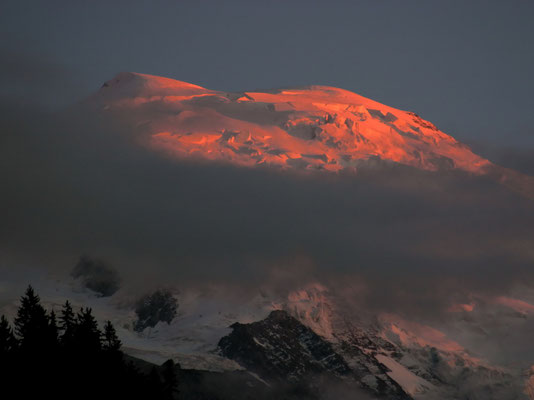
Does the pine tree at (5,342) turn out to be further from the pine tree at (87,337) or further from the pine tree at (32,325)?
the pine tree at (87,337)

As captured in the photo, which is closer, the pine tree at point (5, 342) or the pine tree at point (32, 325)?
the pine tree at point (5, 342)

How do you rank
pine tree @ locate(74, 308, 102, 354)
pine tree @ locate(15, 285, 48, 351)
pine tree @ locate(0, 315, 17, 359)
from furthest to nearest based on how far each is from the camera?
pine tree @ locate(74, 308, 102, 354), pine tree @ locate(15, 285, 48, 351), pine tree @ locate(0, 315, 17, 359)

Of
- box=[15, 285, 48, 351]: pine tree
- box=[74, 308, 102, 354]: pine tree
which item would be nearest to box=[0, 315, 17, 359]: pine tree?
box=[15, 285, 48, 351]: pine tree

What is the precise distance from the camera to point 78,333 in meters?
159

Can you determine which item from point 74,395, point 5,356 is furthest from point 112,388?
point 5,356

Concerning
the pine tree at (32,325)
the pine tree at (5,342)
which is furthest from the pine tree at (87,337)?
the pine tree at (5,342)

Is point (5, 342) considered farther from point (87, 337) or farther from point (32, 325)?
point (87, 337)

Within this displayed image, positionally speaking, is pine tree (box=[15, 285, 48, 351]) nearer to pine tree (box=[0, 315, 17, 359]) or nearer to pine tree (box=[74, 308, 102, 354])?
pine tree (box=[0, 315, 17, 359])

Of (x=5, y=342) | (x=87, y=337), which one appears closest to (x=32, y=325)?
(x=5, y=342)

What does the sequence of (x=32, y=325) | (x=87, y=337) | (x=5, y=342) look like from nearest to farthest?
1. (x=5, y=342)
2. (x=32, y=325)
3. (x=87, y=337)

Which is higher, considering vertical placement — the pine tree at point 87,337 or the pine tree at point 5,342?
the pine tree at point 87,337

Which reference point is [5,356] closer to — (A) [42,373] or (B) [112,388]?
(A) [42,373]

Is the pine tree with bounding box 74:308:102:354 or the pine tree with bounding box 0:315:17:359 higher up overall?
the pine tree with bounding box 74:308:102:354

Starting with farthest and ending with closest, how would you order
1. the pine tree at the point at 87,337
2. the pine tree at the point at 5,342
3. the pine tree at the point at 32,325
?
the pine tree at the point at 87,337, the pine tree at the point at 32,325, the pine tree at the point at 5,342
